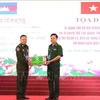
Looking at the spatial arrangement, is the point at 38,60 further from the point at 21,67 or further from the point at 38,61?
the point at 21,67

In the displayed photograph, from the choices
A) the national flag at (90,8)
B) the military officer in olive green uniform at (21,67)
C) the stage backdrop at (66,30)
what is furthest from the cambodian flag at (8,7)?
the national flag at (90,8)

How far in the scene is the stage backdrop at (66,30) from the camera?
6.24 meters

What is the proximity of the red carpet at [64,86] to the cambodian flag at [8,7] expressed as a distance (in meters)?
1.55

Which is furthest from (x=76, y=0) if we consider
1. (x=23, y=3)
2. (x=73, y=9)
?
(x=23, y=3)

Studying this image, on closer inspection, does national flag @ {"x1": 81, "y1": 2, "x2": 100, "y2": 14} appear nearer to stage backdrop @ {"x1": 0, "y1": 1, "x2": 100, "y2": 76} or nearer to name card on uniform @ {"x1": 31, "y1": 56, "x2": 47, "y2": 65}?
stage backdrop @ {"x1": 0, "y1": 1, "x2": 100, "y2": 76}

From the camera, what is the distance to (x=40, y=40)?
6.30 meters

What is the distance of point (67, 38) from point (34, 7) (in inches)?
41.6

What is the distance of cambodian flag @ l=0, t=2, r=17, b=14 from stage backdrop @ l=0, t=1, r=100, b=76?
0.02 m

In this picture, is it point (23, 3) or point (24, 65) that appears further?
point (23, 3)

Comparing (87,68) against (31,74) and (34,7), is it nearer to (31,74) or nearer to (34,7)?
(31,74)

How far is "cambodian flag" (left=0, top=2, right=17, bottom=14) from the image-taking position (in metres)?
6.35

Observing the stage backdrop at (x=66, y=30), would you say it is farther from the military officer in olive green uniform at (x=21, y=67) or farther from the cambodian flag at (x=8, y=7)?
the military officer in olive green uniform at (x=21, y=67)

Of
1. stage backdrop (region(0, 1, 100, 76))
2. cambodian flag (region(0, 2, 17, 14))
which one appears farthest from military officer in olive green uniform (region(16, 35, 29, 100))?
cambodian flag (region(0, 2, 17, 14))

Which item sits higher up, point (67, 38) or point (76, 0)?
point (76, 0)
